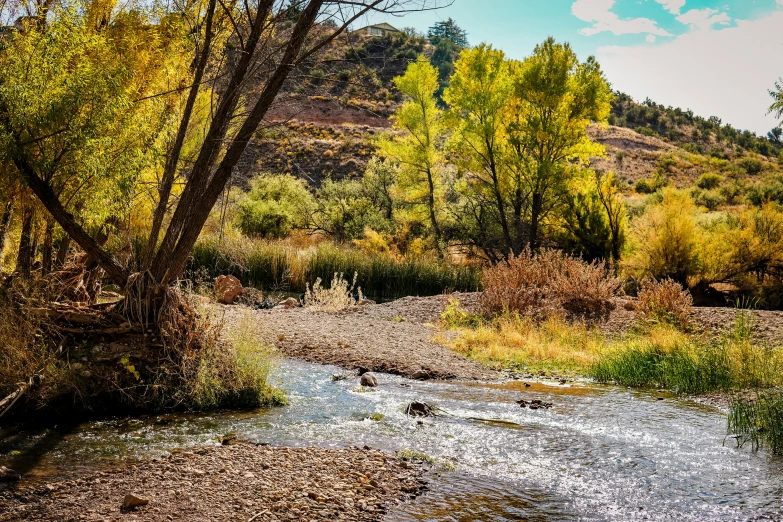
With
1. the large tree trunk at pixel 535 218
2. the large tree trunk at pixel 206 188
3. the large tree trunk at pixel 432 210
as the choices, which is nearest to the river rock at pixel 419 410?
the large tree trunk at pixel 206 188

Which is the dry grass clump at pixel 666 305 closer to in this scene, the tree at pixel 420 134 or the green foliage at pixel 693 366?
the green foliage at pixel 693 366

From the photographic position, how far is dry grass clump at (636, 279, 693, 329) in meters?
11.5

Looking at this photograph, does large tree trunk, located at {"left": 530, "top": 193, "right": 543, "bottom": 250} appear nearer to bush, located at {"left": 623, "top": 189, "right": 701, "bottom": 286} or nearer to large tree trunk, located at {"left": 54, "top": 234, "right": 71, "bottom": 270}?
bush, located at {"left": 623, "top": 189, "right": 701, "bottom": 286}

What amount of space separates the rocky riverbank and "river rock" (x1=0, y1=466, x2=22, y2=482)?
0.20 meters

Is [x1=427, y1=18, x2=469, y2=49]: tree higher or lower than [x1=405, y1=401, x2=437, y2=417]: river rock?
higher

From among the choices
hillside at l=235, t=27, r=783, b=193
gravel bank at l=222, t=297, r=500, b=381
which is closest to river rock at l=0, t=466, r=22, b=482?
gravel bank at l=222, t=297, r=500, b=381

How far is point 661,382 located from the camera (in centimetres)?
819

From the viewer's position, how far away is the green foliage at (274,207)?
2780 centimetres

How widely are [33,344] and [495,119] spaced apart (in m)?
18.8

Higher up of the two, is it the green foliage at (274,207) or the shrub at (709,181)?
the shrub at (709,181)

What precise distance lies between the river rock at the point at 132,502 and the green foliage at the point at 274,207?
919 inches

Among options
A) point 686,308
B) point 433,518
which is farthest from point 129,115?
point 686,308

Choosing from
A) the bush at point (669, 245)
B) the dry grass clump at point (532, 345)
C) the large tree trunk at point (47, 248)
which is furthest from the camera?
the bush at point (669, 245)

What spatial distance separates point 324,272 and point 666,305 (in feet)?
35.3
